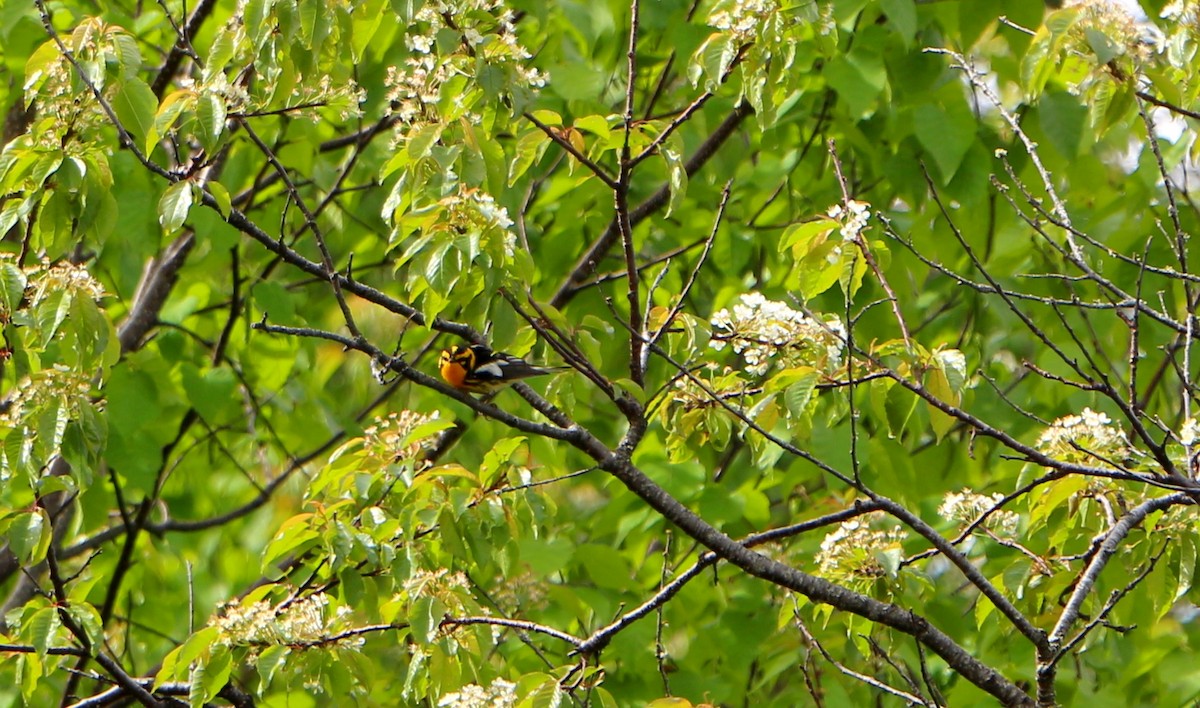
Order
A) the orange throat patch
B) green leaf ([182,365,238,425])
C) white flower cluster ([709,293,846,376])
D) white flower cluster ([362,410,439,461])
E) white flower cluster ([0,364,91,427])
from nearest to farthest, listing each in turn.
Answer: white flower cluster ([709,293,846,376]) < white flower cluster ([0,364,91,427]) < white flower cluster ([362,410,439,461]) < green leaf ([182,365,238,425]) < the orange throat patch

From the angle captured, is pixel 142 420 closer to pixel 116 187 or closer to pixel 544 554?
pixel 116 187

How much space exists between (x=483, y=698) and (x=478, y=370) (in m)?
2.25

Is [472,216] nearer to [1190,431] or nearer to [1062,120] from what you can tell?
[1190,431]

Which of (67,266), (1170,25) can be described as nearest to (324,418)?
(67,266)

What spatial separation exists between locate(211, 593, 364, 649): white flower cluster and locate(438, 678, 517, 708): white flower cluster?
0.56 metres

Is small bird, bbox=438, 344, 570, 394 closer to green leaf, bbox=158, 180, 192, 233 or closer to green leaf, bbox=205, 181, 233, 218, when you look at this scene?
green leaf, bbox=205, 181, 233, 218

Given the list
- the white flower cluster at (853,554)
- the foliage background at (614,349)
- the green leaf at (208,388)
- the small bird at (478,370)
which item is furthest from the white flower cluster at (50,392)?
the white flower cluster at (853,554)

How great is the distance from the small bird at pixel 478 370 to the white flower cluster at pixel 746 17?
1.26 m

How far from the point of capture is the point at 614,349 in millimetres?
4832

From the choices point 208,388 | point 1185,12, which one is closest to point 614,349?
point 208,388

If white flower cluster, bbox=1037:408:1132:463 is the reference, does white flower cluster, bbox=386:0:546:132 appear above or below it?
above

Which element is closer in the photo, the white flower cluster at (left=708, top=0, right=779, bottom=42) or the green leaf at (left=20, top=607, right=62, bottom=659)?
the white flower cluster at (left=708, top=0, right=779, bottom=42)

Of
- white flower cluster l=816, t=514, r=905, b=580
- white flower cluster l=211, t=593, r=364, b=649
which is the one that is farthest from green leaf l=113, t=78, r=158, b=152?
white flower cluster l=816, t=514, r=905, b=580

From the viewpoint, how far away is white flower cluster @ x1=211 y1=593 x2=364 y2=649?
3225mm
